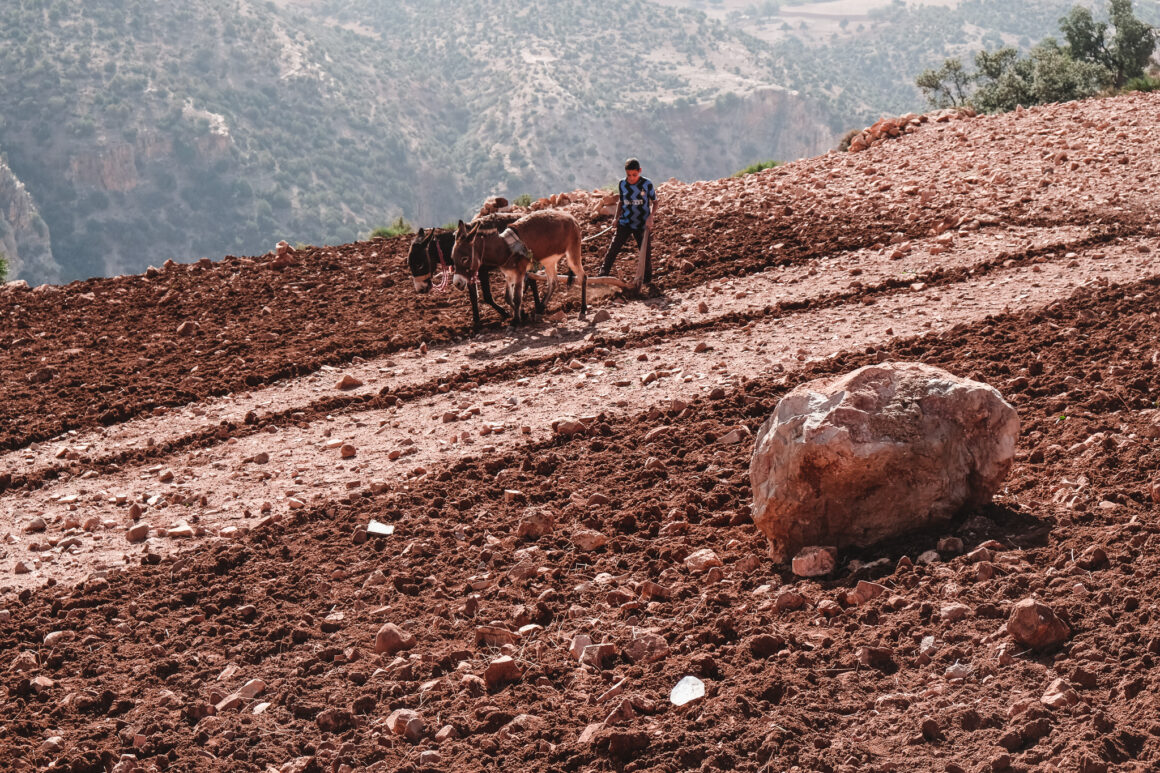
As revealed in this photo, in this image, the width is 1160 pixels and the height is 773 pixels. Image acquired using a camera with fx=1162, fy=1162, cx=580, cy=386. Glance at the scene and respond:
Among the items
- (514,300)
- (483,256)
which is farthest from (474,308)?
(483,256)

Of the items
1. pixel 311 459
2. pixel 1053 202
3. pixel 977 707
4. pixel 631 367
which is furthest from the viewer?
pixel 1053 202

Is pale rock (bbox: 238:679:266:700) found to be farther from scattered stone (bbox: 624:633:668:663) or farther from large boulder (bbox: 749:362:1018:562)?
large boulder (bbox: 749:362:1018:562)

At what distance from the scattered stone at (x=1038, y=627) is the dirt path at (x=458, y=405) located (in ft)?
15.9

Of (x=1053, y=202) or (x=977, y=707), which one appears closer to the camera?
(x=977, y=707)

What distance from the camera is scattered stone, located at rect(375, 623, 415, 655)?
6.02 metres

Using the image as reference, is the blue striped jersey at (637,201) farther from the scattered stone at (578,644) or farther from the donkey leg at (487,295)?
the scattered stone at (578,644)

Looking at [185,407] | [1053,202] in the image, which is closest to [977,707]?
[185,407]

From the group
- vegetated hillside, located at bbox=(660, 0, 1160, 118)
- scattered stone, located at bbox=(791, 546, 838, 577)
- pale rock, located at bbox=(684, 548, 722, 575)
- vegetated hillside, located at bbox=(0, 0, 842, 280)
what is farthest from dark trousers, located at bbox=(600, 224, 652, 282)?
vegetated hillside, located at bbox=(660, 0, 1160, 118)

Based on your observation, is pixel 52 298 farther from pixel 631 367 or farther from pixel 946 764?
pixel 946 764

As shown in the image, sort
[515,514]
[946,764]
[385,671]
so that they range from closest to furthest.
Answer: [946,764]
[385,671]
[515,514]

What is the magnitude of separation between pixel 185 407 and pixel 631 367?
4.22 metres

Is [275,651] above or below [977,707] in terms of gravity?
below

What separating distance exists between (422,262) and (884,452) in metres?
7.70

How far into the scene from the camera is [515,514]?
768cm
